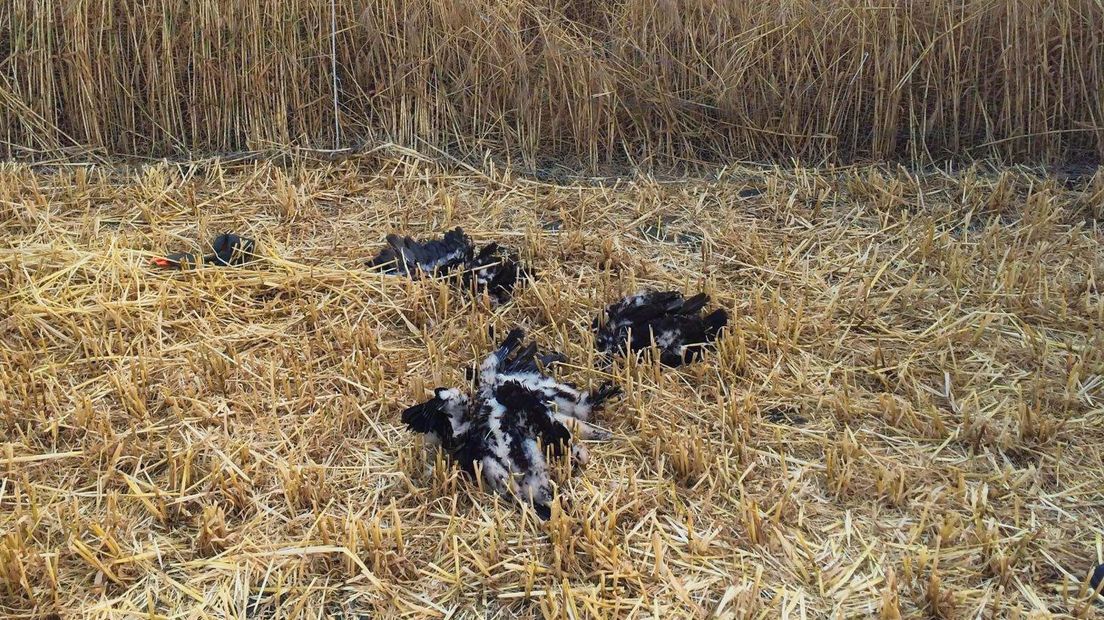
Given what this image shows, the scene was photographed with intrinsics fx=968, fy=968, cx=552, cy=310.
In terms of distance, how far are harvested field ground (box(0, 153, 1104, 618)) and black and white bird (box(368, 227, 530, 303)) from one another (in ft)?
0.37

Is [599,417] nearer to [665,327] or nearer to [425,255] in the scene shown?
[665,327]

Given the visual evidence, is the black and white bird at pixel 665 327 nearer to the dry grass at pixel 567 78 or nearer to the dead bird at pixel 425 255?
the dead bird at pixel 425 255

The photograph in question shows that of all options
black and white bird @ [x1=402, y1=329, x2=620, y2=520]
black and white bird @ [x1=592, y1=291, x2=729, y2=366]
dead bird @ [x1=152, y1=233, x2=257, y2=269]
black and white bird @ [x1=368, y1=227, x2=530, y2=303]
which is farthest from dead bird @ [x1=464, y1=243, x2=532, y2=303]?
dead bird @ [x1=152, y1=233, x2=257, y2=269]

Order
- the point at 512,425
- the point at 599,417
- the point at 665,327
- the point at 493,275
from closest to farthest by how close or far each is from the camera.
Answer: the point at 512,425 → the point at 599,417 → the point at 665,327 → the point at 493,275

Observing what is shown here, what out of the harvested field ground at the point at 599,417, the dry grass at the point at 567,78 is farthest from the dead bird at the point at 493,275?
the dry grass at the point at 567,78

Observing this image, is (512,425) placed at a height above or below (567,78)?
below

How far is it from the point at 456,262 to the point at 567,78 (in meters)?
1.47

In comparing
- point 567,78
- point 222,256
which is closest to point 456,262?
point 222,256

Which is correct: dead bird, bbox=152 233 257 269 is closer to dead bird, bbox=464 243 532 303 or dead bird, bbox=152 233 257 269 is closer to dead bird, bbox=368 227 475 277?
dead bird, bbox=368 227 475 277

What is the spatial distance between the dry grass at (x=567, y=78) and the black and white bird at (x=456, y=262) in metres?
1.15

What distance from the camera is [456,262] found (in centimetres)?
347

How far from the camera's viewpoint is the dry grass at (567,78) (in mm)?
4484

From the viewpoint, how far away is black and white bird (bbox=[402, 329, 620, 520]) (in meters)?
2.40

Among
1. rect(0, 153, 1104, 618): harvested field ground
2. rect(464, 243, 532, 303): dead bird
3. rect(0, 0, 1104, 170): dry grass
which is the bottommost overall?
rect(0, 153, 1104, 618): harvested field ground
